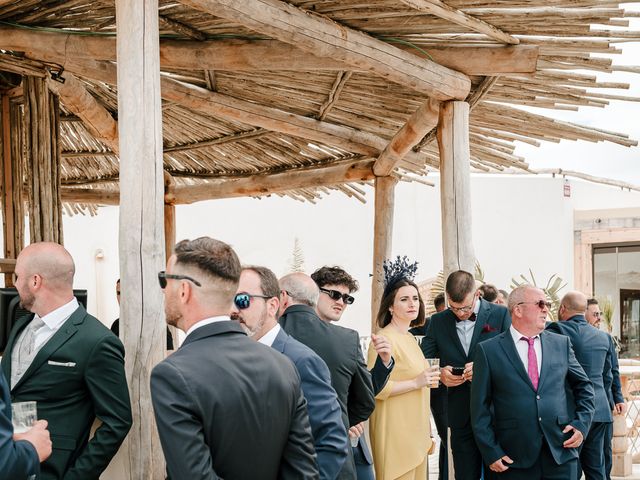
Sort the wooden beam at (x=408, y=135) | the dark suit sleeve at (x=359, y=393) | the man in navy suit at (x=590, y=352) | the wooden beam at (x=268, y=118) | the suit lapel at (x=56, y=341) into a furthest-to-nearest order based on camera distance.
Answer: the wooden beam at (x=268, y=118), the wooden beam at (x=408, y=135), the man in navy suit at (x=590, y=352), the dark suit sleeve at (x=359, y=393), the suit lapel at (x=56, y=341)

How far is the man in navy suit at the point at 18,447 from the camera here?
93.8 inches

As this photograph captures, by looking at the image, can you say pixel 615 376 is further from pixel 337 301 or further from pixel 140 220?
pixel 140 220

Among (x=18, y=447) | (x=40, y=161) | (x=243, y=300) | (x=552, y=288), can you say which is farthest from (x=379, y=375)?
(x=552, y=288)

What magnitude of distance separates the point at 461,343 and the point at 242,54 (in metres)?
2.30

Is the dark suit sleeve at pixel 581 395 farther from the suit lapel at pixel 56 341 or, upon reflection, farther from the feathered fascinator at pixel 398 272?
the suit lapel at pixel 56 341

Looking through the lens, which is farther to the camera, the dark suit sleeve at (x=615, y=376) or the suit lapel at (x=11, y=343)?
the dark suit sleeve at (x=615, y=376)

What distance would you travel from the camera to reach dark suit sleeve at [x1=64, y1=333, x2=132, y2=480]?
125 inches

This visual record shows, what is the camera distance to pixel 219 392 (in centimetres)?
229

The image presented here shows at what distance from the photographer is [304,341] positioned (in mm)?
3592

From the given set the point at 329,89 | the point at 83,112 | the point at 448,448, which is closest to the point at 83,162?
the point at 83,112

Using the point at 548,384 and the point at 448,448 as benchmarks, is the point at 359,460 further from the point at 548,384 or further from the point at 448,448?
the point at 448,448

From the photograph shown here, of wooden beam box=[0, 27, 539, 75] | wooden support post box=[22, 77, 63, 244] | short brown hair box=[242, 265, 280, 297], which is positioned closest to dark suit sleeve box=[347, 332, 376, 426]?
short brown hair box=[242, 265, 280, 297]

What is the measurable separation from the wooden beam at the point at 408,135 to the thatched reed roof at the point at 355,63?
0.64 feet

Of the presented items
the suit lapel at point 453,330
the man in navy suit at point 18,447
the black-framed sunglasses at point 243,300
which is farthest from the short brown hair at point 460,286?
the man in navy suit at point 18,447
